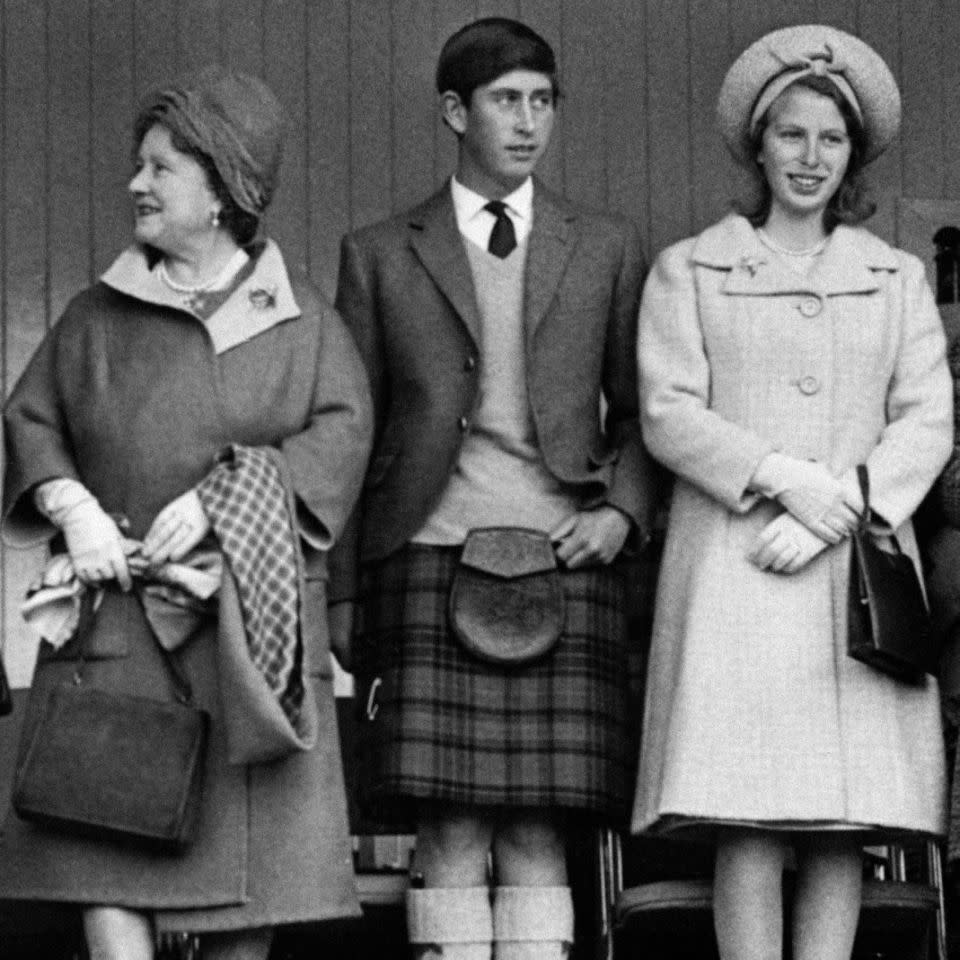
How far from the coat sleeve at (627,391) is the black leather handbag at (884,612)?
0.45 meters

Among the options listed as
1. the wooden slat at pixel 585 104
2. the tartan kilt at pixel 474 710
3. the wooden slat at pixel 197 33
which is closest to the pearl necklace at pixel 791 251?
the tartan kilt at pixel 474 710

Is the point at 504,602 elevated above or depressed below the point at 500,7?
below

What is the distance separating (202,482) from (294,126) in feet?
8.83

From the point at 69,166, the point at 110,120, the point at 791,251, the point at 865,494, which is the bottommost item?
the point at 865,494

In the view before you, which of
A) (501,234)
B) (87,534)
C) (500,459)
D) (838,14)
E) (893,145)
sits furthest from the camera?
(893,145)

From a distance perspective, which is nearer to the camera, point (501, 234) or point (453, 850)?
point (453, 850)

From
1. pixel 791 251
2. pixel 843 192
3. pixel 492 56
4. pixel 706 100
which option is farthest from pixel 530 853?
pixel 706 100

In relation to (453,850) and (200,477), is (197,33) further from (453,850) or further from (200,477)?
(453,850)

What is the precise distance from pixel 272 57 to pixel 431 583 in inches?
101

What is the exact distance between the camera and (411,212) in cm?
654

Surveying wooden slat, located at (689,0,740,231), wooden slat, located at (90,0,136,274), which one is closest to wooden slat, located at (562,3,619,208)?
wooden slat, located at (689,0,740,231)

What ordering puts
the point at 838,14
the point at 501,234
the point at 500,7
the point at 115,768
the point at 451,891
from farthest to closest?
the point at 838,14, the point at 500,7, the point at 501,234, the point at 451,891, the point at 115,768

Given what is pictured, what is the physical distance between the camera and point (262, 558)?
5883 millimetres

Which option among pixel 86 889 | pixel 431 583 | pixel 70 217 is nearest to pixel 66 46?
pixel 70 217
